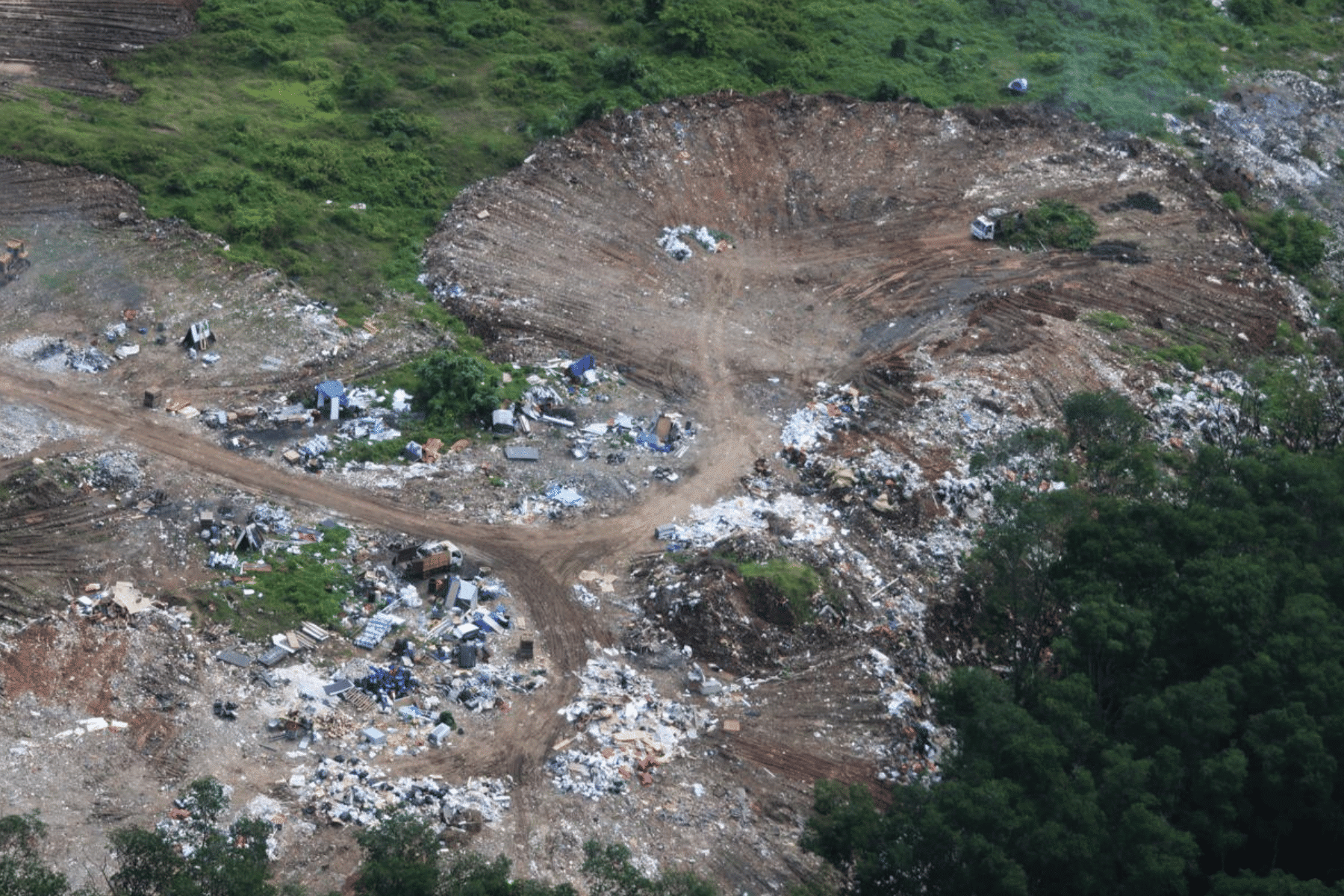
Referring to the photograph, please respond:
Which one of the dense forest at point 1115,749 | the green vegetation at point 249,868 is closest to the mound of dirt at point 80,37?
the dense forest at point 1115,749

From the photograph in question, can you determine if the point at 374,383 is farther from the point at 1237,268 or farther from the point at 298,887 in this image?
the point at 1237,268

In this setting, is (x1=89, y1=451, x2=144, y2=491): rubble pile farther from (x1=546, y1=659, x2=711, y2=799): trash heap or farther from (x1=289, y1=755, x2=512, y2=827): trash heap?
(x1=546, y1=659, x2=711, y2=799): trash heap

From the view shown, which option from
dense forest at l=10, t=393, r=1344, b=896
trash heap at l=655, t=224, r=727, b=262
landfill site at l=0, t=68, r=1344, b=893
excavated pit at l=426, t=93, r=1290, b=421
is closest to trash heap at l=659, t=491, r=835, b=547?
landfill site at l=0, t=68, r=1344, b=893

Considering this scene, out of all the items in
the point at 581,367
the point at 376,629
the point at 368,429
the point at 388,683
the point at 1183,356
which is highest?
the point at 1183,356

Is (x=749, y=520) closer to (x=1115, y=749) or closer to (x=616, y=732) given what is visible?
(x=616, y=732)

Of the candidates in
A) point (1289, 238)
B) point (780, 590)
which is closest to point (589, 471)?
point (780, 590)

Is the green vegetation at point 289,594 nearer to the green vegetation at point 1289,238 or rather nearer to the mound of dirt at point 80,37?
the mound of dirt at point 80,37
